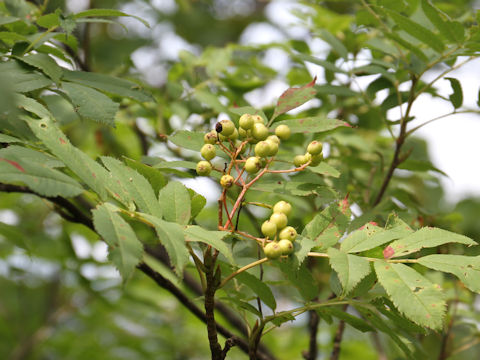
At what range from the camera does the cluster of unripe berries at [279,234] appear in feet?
2.37

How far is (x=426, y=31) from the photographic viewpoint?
107cm

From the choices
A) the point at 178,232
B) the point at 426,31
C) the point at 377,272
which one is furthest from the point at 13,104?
the point at 426,31

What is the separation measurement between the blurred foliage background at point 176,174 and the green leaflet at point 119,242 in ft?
0.33

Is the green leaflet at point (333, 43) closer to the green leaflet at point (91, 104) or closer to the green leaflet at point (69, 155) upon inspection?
the green leaflet at point (91, 104)

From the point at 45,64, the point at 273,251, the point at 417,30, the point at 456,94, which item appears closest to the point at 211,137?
the point at 273,251

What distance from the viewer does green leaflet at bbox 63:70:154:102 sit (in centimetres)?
101

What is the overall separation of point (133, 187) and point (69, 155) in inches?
4.3

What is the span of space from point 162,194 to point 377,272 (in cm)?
34

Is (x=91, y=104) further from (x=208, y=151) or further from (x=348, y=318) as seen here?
(x=348, y=318)

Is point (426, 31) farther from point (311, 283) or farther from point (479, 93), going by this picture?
point (311, 283)

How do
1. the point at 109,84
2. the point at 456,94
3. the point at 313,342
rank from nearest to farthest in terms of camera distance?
the point at 109,84, the point at 456,94, the point at 313,342

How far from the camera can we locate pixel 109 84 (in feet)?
3.41

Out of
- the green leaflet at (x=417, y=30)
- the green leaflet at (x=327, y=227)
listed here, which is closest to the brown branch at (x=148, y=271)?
the green leaflet at (x=327, y=227)

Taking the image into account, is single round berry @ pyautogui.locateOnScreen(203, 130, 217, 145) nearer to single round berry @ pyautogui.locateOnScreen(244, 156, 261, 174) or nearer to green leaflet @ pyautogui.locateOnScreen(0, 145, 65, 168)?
Answer: single round berry @ pyautogui.locateOnScreen(244, 156, 261, 174)
